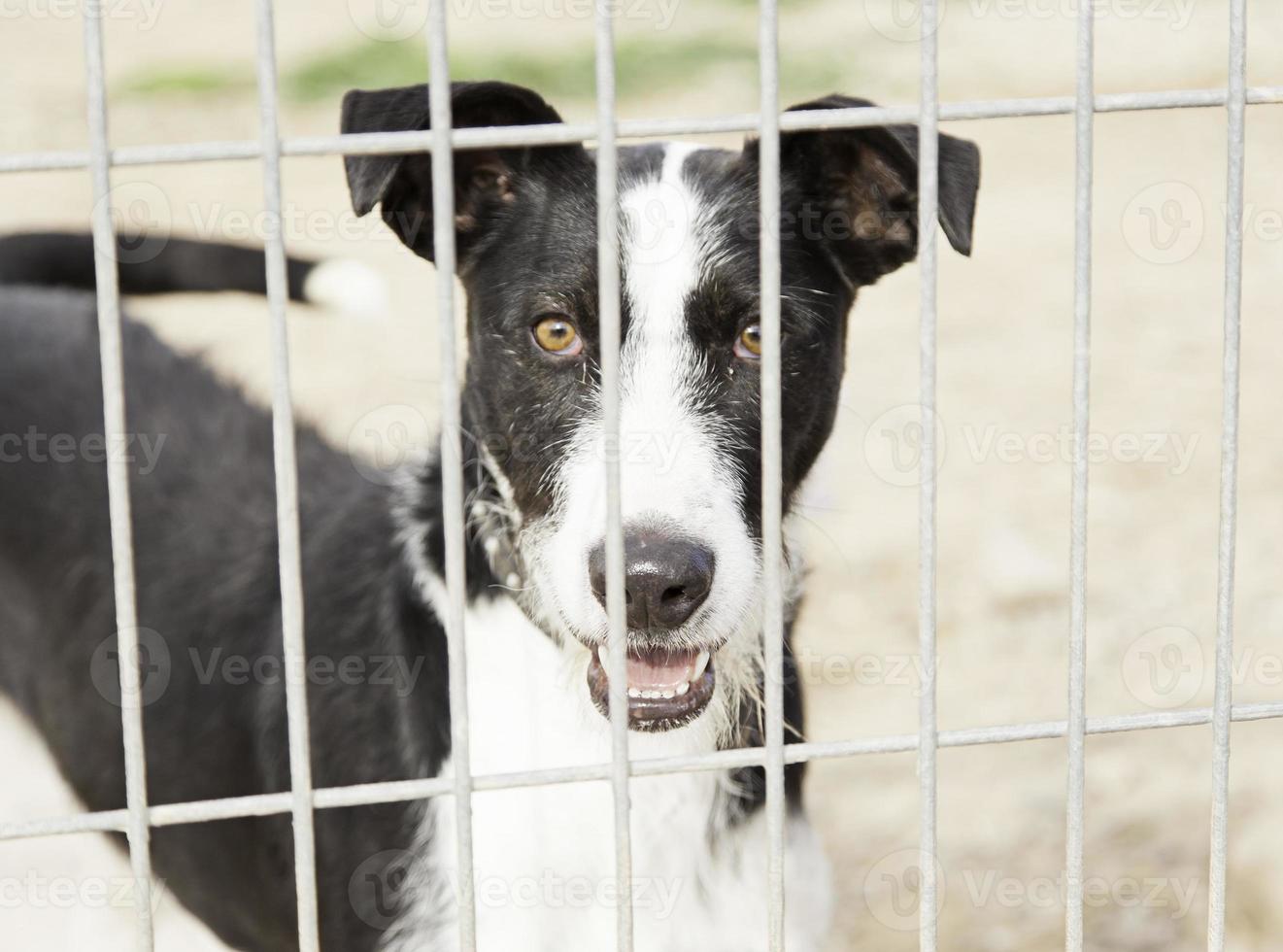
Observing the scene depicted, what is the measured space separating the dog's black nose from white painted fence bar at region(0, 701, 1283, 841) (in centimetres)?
33

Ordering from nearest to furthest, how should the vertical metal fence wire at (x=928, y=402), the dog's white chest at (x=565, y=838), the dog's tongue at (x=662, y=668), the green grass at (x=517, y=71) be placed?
1. the vertical metal fence wire at (x=928, y=402)
2. the dog's tongue at (x=662, y=668)
3. the dog's white chest at (x=565, y=838)
4. the green grass at (x=517, y=71)

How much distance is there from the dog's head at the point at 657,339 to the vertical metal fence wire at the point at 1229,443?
350 millimetres

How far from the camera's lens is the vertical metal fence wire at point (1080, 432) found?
1.54 meters

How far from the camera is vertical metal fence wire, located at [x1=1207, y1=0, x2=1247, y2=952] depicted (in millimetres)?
1591

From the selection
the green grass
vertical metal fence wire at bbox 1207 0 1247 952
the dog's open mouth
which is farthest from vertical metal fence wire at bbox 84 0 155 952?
the green grass

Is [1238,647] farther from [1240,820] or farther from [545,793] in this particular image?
[545,793]

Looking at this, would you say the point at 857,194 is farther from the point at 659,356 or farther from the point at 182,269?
the point at 182,269

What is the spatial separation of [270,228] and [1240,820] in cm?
291

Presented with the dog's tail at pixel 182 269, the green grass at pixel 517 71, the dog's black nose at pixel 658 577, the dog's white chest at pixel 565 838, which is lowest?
the dog's white chest at pixel 565 838

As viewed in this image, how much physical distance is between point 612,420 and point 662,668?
68 centimetres

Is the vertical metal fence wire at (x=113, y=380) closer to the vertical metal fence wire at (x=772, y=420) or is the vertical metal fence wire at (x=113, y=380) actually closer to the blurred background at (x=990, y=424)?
the vertical metal fence wire at (x=772, y=420)

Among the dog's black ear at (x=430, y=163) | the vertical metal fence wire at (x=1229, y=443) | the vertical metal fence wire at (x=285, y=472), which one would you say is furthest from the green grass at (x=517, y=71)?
the vertical metal fence wire at (x=285, y=472)

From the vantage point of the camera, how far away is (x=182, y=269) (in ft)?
11.4

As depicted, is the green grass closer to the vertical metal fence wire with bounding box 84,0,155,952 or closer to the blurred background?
the blurred background
